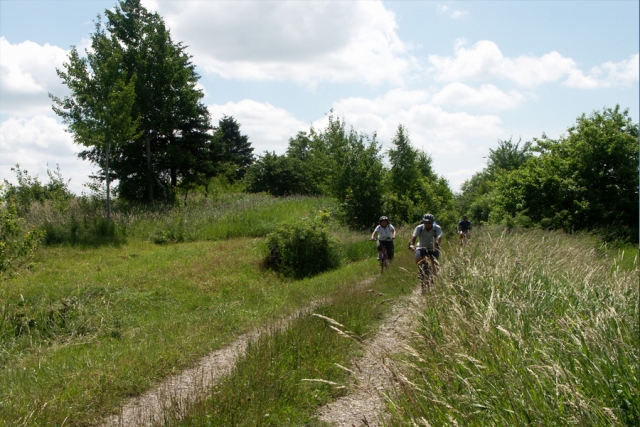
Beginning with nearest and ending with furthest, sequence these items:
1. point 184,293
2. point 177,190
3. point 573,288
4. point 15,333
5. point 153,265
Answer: point 573,288 < point 15,333 < point 184,293 < point 153,265 < point 177,190

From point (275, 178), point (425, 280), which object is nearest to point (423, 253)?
point (425, 280)

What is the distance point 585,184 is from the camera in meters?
28.8

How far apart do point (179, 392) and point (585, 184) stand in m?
27.6

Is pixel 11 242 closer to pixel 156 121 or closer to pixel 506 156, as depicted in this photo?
pixel 156 121

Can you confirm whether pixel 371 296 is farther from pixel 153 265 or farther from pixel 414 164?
pixel 414 164

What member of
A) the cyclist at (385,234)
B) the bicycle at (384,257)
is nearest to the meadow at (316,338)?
the bicycle at (384,257)

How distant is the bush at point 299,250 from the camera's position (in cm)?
1792

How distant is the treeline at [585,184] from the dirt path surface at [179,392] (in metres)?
21.8

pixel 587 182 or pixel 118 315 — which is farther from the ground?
pixel 587 182

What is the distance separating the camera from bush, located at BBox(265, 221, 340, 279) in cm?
1792

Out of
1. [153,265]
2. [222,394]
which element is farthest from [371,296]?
[153,265]

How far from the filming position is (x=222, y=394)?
18.5 ft

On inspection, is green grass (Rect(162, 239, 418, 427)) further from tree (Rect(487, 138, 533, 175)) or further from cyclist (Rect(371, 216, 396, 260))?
tree (Rect(487, 138, 533, 175))

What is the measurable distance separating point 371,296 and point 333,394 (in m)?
4.28
